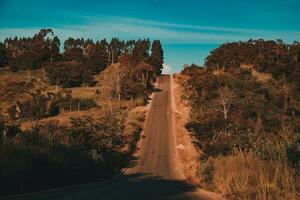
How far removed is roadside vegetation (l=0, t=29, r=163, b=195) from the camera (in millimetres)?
12805

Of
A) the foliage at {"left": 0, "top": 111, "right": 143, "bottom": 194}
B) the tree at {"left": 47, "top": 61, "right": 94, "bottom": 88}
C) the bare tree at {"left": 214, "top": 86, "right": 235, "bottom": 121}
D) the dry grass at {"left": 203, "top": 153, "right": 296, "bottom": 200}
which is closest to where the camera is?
the dry grass at {"left": 203, "top": 153, "right": 296, "bottom": 200}

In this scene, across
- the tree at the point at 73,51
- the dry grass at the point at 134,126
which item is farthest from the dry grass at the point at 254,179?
the tree at the point at 73,51

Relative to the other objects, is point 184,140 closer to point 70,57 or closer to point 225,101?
point 225,101

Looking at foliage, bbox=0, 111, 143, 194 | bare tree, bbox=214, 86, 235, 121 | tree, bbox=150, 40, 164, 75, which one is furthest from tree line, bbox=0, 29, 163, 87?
foliage, bbox=0, 111, 143, 194

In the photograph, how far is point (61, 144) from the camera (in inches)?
640

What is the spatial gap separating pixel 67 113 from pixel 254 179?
7340 cm

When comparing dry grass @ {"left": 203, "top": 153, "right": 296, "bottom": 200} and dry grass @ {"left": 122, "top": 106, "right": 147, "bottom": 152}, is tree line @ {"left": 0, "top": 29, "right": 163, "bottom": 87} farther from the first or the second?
dry grass @ {"left": 203, "top": 153, "right": 296, "bottom": 200}

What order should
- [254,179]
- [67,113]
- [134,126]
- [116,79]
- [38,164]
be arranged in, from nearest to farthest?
[254,179], [38,164], [134,126], [67,113], [116,79]

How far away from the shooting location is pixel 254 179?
31.3 feet

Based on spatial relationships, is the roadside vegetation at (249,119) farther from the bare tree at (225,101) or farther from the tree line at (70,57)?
the tree line at (70,57)

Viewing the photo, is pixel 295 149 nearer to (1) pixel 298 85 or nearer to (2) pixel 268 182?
(2) pixel 268 182

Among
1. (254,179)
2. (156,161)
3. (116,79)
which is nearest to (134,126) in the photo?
(156,161)

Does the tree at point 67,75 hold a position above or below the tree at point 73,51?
below

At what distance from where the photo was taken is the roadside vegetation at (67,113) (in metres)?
12.8
